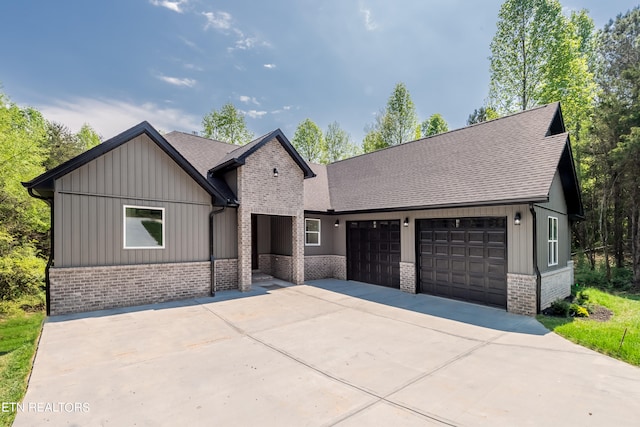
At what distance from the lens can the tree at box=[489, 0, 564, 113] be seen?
1811 cm

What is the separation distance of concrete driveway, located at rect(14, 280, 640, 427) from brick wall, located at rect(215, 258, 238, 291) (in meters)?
2.67

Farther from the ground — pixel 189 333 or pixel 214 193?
pixel 214 193

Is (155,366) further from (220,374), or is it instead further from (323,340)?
(323,340)

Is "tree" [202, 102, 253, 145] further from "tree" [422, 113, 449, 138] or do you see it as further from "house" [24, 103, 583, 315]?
"tree" [422, 113, 449, 138]

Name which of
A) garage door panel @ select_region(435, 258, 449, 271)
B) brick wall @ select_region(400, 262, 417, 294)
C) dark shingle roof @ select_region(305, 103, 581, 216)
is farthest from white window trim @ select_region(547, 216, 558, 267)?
brick wall @ select_region(400, 262, 417, 294)

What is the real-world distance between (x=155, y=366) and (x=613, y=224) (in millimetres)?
21474

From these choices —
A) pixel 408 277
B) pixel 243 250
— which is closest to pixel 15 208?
pixel 243 250

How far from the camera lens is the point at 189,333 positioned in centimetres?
638

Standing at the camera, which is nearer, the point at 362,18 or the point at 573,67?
the point at 362,18

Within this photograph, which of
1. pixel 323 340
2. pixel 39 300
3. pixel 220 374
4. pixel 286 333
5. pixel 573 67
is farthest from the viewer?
pixel 573 67

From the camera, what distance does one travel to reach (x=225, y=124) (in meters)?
28.0

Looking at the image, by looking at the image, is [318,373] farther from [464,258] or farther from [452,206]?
[464,258]

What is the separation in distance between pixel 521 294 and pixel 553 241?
2.88m

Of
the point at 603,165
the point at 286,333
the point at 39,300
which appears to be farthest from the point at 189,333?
the point at 603,165
